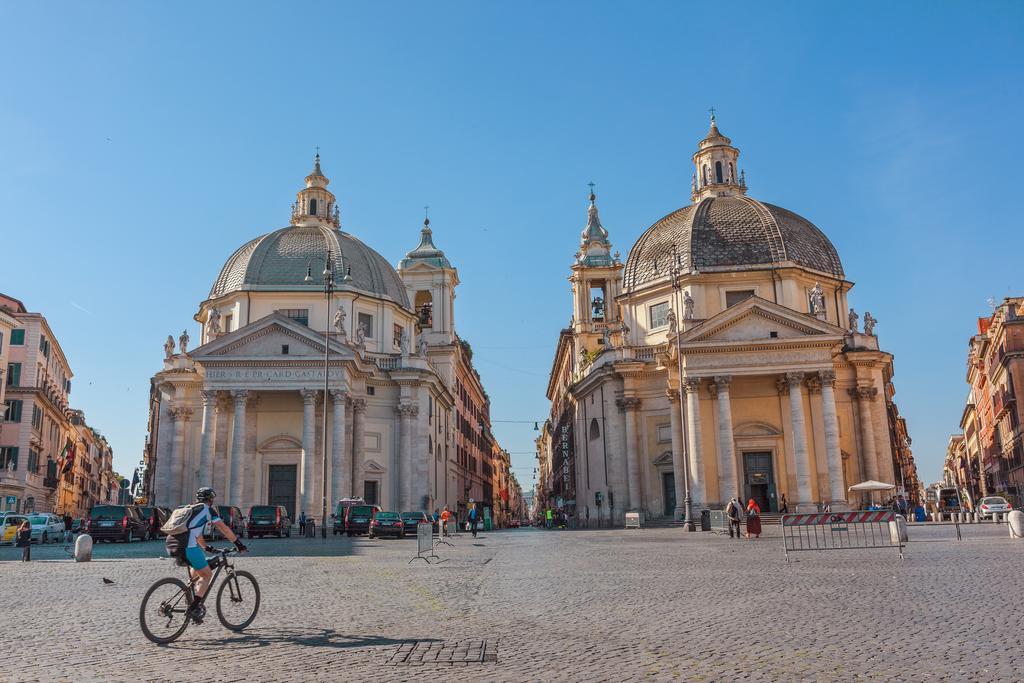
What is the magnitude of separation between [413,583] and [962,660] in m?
10.1

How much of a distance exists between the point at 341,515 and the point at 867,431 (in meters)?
29.6

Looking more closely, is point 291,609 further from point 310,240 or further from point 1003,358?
point 1003,358

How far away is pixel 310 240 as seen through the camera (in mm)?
56938

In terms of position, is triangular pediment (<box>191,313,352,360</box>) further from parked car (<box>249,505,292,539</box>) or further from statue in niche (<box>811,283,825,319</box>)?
statue in niche (<box>811,283,825,319</box>)

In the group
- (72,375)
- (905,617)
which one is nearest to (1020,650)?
(905,617)

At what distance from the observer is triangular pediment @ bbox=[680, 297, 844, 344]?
46.1m

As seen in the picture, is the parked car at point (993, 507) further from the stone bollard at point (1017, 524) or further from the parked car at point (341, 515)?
the parked car at point (341, 515)

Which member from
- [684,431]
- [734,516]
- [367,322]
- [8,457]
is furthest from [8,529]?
[684,431]

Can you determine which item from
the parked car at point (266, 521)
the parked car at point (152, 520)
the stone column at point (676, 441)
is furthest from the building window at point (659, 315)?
the parked car at point (152, 520)

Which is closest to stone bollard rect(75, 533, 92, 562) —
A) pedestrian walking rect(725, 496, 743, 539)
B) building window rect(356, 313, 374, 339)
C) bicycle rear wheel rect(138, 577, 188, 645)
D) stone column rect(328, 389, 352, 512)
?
bicycle rear wheel rect(138, 577, 188, 645)

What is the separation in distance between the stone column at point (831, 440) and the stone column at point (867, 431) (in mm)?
3853

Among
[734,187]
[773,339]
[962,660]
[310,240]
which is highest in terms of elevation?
[734,187]

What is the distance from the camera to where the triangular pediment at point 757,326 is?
46.1 meters

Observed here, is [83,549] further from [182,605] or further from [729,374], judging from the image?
[729,374]
